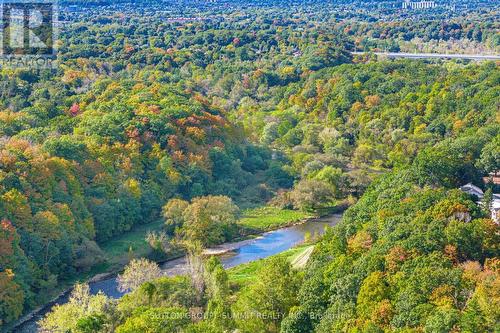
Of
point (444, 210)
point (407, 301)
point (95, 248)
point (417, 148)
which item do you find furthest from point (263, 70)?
point (407, 301)

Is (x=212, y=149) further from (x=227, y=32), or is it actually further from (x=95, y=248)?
(x=227, y=32)

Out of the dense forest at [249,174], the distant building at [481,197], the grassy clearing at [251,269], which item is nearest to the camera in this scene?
the dense forest at [249,174]

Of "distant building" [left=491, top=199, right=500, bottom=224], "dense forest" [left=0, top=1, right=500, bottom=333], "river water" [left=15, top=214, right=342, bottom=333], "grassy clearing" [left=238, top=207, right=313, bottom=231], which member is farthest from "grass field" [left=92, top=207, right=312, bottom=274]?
"distant building" [left=491, top=199, right=500, bottom=224]

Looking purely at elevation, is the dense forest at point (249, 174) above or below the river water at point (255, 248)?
above

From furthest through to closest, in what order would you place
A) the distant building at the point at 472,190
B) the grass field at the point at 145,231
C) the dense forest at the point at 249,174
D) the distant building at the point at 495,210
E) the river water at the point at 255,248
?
the grass field at the point at 145,231 < the river water at the point at 255,248 < the distant building at the point at 472,190 < the distant building at the point at 495,210 < the dense forest at the point at 249,174

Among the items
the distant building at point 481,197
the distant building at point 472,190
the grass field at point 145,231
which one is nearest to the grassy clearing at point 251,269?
the grass field at point 145,231

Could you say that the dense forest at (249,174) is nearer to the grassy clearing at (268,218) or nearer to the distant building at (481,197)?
the distant building at (481,197)
